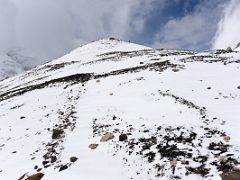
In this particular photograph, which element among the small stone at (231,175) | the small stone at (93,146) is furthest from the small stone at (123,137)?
the small stone at (231,175)

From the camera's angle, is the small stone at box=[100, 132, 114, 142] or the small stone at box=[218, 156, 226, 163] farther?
the small stone at box=[100, 132, 114, 142]

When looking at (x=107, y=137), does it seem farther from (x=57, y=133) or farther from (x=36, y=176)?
(x=36, y=176)

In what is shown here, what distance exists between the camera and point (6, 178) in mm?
14484

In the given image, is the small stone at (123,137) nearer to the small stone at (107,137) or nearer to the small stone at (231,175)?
the small stone at (107,137)

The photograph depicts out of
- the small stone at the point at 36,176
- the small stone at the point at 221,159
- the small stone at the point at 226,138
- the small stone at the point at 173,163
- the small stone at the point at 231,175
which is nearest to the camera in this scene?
the small stone at the point at 231,175

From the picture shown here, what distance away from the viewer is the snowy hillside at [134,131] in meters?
12.5

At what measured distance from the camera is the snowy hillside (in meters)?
12.5

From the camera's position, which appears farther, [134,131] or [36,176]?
[134,131]

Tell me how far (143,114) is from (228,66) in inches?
550

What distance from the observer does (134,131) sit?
16.0 meters

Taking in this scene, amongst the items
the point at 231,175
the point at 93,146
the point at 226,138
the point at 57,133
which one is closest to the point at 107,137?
the point at 93,146

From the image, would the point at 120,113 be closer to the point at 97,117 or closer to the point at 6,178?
the point at 97,117

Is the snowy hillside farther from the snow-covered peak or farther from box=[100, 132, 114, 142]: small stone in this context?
the snow-covered peak

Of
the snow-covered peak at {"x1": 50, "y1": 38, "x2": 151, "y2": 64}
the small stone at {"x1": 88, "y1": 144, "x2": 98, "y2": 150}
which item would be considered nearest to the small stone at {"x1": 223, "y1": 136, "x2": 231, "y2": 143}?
the small stone at {"x1": 88, "y1": 144, "x2": 98, "y2": 150}
